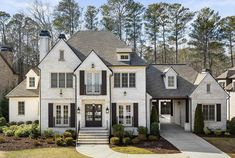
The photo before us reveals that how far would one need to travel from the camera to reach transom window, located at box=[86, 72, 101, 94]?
27.1 meters

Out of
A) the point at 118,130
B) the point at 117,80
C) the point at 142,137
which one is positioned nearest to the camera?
the point at 142,137

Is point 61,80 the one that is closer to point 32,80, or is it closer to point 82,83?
point 82,83

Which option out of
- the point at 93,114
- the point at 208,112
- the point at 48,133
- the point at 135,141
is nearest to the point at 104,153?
the point at 135,141

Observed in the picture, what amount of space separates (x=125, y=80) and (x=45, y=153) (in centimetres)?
969

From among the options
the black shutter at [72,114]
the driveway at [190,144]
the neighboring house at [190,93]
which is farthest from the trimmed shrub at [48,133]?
the driveway at [190,144]

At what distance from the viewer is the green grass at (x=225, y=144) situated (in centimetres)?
2210

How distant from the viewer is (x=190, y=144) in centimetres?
2380

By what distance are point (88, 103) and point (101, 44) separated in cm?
575

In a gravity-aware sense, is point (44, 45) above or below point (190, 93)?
above

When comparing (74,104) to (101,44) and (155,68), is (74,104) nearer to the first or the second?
(101,44)

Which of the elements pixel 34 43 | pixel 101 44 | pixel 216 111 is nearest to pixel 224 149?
pixel 216 111

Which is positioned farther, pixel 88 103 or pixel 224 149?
pixel 88 103

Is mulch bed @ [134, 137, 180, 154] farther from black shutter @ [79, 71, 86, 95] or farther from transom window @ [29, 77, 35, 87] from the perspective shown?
transom window @ [29, 77, 35, 87]

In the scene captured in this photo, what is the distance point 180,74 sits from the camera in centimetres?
3225
